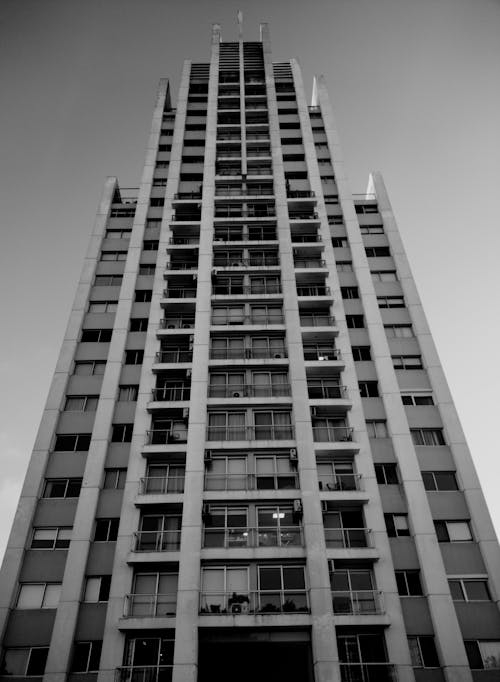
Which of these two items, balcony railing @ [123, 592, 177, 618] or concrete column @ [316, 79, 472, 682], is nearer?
concrete column @ [316, 79, 472, 682]

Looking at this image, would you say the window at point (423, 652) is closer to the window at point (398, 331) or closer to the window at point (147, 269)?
the window at point (398, 331)

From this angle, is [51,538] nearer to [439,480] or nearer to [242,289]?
[242,289]

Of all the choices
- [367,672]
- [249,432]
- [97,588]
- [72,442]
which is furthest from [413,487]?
[72,442]

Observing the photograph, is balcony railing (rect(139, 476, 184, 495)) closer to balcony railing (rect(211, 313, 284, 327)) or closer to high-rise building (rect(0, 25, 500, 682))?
high-rise building (rect(0, 25, 500, 682))

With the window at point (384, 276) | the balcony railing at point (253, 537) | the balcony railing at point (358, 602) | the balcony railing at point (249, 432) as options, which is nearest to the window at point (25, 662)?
the balcony railing at point (253, 537)

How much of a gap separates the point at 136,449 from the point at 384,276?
2367cm

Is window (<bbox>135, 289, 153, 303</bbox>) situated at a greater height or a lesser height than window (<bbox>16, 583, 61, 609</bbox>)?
greater

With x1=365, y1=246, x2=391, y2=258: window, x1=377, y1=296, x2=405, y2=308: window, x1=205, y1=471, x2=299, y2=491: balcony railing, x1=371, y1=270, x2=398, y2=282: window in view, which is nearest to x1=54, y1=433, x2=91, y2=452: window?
x1=205, y1=471, x2=299, y2=491: balcony railing

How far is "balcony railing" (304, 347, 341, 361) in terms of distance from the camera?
35.7 meters

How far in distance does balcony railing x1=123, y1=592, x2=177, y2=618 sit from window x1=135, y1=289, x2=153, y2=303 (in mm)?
20924

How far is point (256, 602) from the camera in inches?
1004

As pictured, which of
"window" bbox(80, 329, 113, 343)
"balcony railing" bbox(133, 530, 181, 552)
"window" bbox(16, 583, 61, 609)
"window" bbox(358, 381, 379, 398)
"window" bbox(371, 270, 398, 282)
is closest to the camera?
"window" bbox(16, 583, 61, 609)

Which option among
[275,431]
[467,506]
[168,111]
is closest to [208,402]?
[275,431]

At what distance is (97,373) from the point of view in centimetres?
3484
